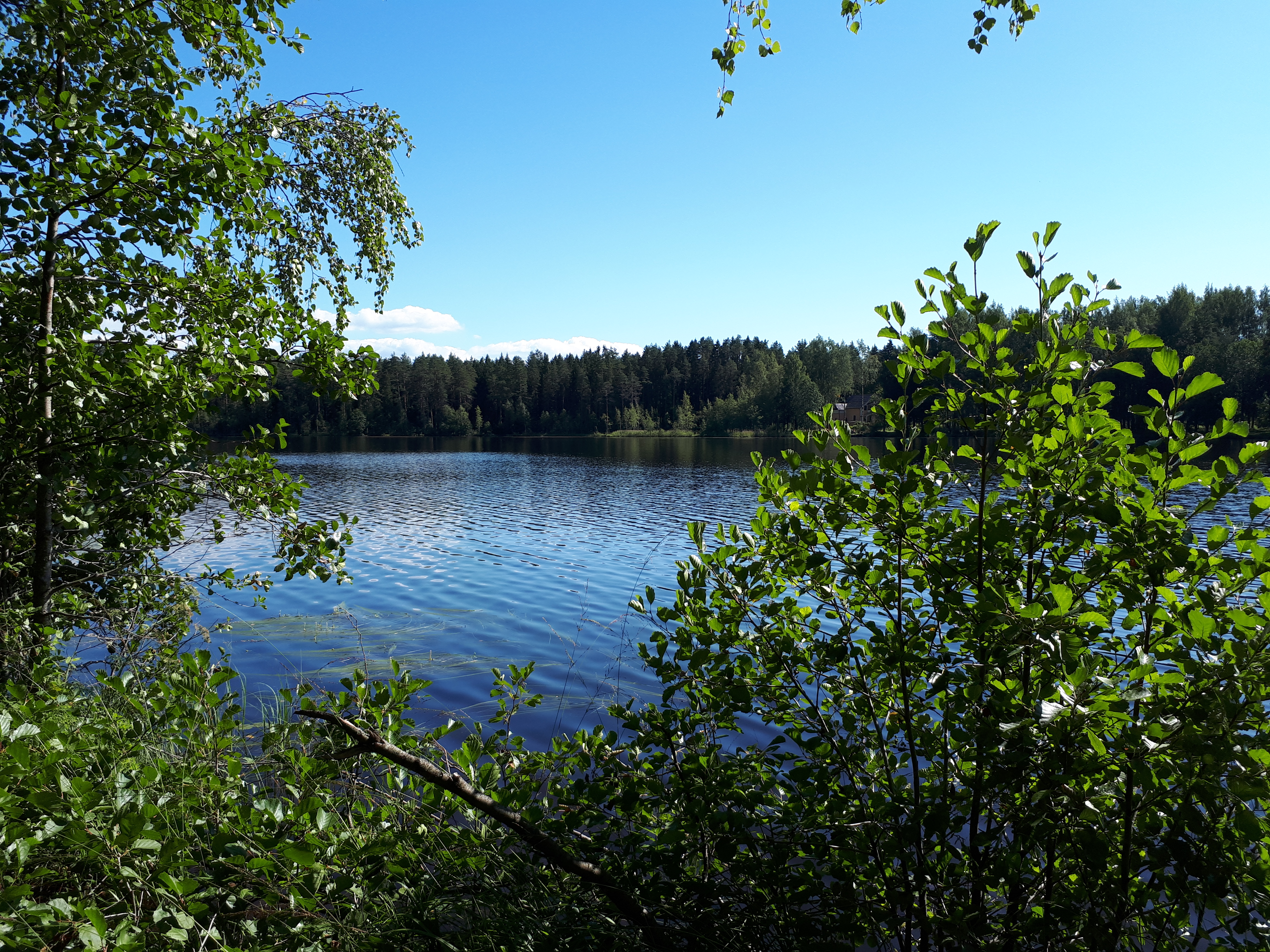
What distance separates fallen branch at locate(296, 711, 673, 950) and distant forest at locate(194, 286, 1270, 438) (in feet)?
292

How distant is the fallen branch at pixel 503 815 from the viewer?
2.56 metres

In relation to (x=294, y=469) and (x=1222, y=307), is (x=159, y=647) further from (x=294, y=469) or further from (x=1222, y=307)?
(x=1222, y=307)

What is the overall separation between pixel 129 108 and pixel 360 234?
544cm

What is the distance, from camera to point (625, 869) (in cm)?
306

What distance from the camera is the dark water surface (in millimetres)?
10188

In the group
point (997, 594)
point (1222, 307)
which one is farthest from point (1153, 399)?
point (1222, 307)

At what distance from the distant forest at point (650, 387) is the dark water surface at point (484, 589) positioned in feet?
208

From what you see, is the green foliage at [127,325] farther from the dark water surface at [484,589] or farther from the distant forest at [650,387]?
the distant forest at [650,387]

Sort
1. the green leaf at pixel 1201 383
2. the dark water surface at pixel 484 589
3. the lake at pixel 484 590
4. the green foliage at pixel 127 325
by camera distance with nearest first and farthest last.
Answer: the green leaf at pixel 1201 383, the green foliage at pixel 127 325, the lake at pixel 484 590, the dark water surface at pixel 484 589

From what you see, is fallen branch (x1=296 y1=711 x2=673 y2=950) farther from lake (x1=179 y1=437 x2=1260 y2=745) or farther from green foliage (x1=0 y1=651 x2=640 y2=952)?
lake (x1=179 y1=437 x2=1260 y2=745)

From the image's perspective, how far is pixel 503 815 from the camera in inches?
106

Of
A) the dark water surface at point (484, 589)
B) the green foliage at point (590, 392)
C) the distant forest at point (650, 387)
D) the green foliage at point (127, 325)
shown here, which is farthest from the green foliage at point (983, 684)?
the green foliage at point (590, 392)

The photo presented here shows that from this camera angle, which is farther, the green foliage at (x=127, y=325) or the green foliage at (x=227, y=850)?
the green foliage at (x=127, y=325)

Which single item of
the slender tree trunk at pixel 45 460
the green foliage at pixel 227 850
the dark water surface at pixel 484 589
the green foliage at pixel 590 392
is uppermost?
the green foliage at pixel 590 392
